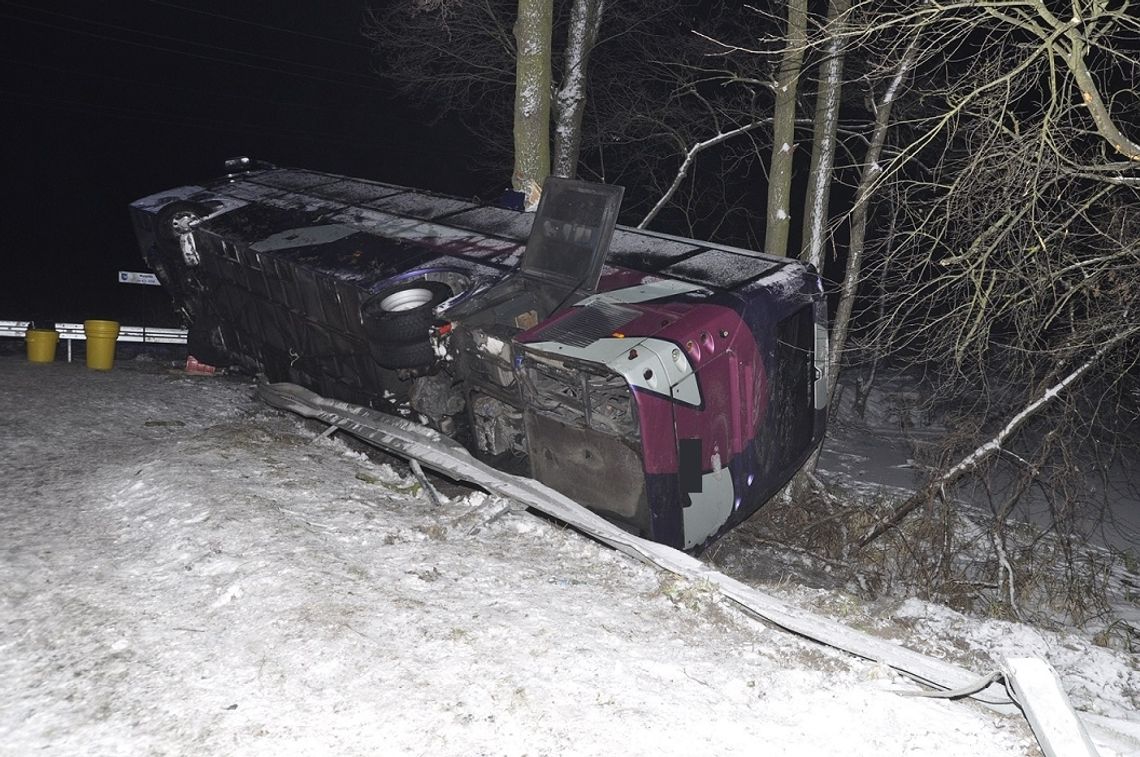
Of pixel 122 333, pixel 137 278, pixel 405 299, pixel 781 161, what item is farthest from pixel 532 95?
pixel 122 333

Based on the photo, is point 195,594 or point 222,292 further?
point 222,292

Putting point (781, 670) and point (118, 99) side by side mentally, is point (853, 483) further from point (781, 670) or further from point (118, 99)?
point (118, 99)

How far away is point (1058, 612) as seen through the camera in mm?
7145

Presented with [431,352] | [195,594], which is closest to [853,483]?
[431,352]

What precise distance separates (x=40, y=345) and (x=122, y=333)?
128 centimetres

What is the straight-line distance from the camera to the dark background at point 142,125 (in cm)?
2683

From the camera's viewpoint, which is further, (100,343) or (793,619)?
(100,343)

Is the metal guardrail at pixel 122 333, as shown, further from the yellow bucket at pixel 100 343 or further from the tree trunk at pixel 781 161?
the tree trunk at pixel 781 161

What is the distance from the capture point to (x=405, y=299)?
7504 mm

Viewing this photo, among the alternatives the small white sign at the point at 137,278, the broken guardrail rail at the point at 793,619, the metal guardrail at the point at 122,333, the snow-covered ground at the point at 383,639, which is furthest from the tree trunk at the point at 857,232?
the small white sign at the point at 137,278

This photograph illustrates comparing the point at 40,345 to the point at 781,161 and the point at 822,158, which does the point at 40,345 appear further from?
the point at 822,158

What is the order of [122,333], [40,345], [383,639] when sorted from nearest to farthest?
[383,639] → [40,345] → [122,333]

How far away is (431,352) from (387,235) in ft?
6.75

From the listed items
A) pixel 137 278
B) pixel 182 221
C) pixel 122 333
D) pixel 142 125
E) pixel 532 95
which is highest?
pixel 142 125
